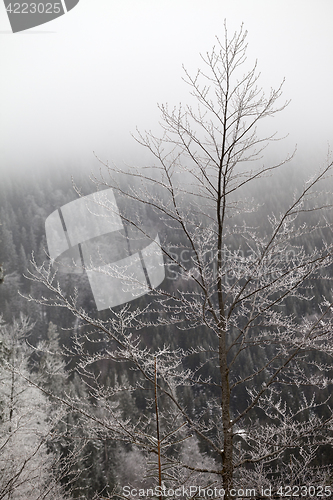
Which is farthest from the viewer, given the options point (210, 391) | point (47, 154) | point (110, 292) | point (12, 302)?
point (47, 154)

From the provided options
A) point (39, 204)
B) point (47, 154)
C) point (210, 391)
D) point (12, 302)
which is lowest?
point (210, 391)

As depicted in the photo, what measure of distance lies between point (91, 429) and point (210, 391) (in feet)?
136

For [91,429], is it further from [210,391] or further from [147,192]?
[210,391]

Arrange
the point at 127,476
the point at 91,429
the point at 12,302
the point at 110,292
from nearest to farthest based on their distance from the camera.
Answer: the point at 91,429, the point at 127,476, the point at 110,292, the point at 12,302

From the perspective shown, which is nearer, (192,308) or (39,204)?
(192,308)

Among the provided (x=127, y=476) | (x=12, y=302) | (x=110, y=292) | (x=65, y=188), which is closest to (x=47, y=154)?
(x=65, y=188)

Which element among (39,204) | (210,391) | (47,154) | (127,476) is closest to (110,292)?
(210,391)

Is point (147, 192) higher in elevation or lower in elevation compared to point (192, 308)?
higher

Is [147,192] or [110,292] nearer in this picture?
[147,192]

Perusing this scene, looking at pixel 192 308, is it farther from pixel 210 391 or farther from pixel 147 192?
pixel 210 391

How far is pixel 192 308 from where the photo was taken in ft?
9.81

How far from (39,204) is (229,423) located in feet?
309

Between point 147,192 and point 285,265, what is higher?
point 147,192

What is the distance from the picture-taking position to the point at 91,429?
278cm
